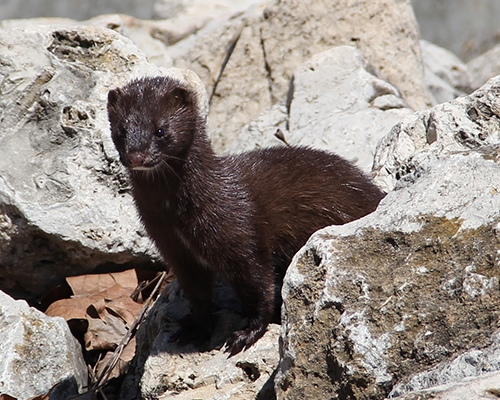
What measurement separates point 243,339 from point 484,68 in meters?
7.67

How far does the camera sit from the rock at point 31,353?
381 centimetres

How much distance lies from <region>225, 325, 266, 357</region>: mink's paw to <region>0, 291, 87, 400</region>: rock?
35.3 inches

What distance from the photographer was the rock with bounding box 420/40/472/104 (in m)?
8.80

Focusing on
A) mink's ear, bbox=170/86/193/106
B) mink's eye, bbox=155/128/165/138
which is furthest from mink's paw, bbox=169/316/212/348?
mink's ear, bbox=170/86/193/106

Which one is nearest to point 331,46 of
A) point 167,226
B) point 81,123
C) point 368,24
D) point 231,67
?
point 368,24

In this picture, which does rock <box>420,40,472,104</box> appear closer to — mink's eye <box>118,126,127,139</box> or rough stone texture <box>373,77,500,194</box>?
rough stone texture <box>373,77,500,194</box>

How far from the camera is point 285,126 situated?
6105 mm

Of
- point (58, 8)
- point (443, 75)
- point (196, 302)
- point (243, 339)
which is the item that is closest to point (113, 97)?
point (196, 302)

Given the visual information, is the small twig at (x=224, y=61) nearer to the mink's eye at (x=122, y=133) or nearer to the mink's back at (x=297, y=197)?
the mink's back at (x=297, y=197)

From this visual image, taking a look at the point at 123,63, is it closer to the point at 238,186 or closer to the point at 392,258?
the point at 238,186

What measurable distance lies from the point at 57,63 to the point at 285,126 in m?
1.91

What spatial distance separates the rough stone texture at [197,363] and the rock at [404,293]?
74 centimetres

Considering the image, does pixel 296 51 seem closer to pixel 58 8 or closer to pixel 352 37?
pixel 352 37

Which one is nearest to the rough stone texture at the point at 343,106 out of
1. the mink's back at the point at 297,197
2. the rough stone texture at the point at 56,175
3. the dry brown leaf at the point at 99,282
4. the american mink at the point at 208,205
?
the mink's back at the point at 297,197
